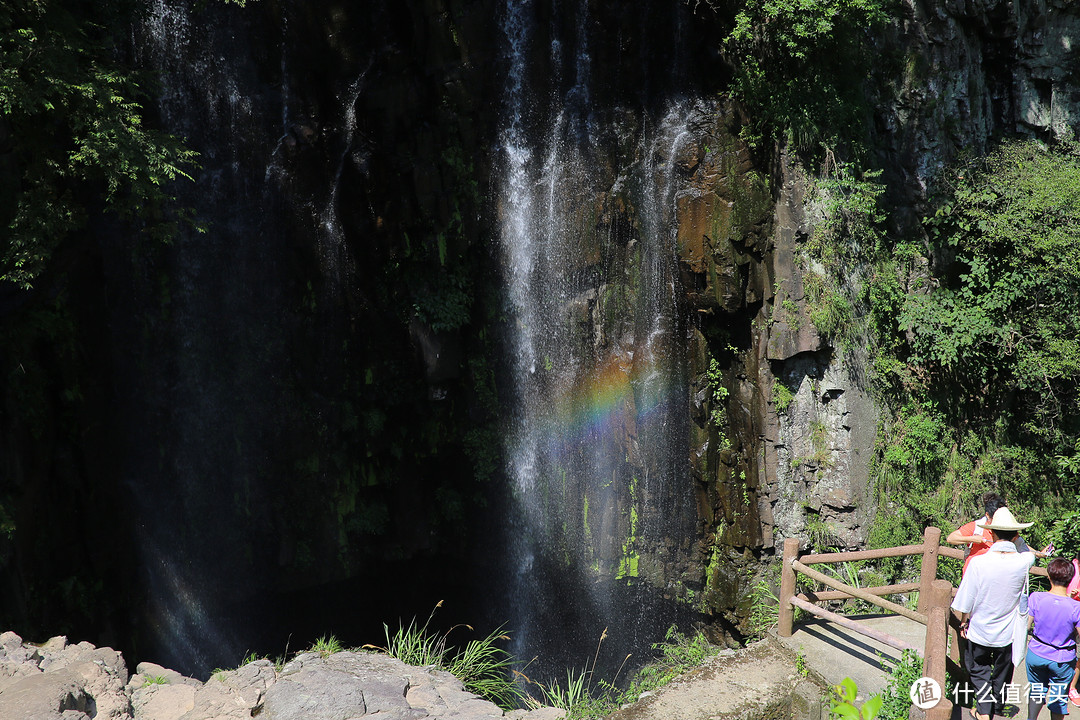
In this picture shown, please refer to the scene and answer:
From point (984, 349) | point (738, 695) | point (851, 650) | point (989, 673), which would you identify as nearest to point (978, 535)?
point (989, 673)

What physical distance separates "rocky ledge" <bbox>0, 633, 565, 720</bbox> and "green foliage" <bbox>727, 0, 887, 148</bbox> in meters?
7.47

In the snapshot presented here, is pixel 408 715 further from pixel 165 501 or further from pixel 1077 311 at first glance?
pixel 1077 311

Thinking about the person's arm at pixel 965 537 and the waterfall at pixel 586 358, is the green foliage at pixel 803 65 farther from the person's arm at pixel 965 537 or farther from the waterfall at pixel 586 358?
the person's arm at pixel 965 537

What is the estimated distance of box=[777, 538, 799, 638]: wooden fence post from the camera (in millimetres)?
5730

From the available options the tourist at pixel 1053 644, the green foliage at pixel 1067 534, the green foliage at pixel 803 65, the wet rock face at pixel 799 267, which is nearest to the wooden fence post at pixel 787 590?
the tourist at pixel 1053 644

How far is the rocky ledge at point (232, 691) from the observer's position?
4.90 m

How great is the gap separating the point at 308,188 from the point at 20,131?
3770 millimetres

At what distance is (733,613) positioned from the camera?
10.2 metres

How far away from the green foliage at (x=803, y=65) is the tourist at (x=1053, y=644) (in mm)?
6254

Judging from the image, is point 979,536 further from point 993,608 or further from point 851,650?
point 851,650

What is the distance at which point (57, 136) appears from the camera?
26.1ft

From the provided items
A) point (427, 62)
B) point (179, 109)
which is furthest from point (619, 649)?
point (179, 109)

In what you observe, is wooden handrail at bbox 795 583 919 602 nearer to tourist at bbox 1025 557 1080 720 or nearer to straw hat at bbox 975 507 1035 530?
tourist at bbox 1025 557 1080 720

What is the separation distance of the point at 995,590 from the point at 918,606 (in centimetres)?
118
